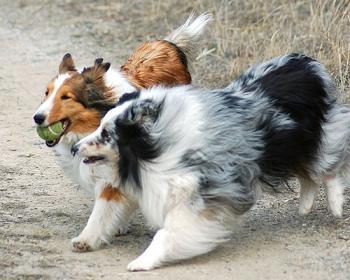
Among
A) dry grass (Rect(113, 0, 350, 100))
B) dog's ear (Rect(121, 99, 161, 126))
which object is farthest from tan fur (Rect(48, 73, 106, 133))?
dry grass (Rect(113, 0, 350, 100))

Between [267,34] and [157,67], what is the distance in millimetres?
3853

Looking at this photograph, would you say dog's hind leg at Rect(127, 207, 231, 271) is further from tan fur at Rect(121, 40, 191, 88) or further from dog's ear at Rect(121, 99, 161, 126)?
tan fur at Rect(121, 40, 191, 88)

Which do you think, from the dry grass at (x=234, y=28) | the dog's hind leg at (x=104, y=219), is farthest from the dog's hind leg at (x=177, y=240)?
the dry grass at (x=234, y=28)

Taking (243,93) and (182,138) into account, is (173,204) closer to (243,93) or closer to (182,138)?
(182,138)

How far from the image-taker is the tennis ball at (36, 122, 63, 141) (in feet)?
21.5

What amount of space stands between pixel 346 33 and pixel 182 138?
4.60 metres

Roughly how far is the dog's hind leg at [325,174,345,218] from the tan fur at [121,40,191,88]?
1516 mm

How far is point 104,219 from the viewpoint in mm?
6590

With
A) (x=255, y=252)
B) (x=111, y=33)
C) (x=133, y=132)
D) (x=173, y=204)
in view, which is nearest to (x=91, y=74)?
(x=133, y=132)

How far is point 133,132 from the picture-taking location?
6152 mm

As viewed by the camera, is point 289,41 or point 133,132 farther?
point 289,41

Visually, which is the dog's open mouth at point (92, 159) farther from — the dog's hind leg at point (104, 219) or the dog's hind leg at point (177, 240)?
the dog's hind leg at point (177, 240)

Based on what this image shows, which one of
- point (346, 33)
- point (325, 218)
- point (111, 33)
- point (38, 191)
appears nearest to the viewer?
point (325, 218)

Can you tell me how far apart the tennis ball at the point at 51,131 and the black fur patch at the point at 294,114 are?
1354 mm
